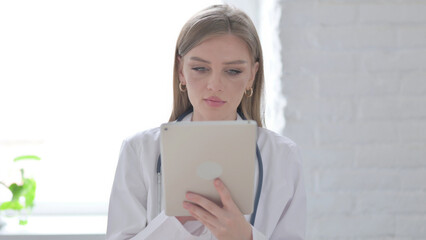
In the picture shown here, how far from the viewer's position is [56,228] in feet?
6.68

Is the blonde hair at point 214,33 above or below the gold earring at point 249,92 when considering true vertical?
above

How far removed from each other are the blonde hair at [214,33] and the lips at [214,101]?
14 cm

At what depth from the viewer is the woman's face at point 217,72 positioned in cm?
Result: 133

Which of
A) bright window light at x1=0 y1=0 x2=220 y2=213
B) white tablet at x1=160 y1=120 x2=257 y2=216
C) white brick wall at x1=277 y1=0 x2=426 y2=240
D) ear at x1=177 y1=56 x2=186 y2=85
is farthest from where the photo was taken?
bright window light at x1=0 y1=0 x2=220 y2=213

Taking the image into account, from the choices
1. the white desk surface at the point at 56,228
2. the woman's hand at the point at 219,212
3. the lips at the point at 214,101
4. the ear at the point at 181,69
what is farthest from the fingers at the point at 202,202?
the white desk surface at the point at 56,228

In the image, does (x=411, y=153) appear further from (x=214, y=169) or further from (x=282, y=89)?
(x=214, y=169)

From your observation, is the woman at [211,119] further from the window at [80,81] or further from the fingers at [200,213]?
the window at [80,81]

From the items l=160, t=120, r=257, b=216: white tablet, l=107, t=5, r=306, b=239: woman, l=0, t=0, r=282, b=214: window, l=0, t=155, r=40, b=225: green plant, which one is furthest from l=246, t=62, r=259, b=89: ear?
l=0, t=155, r=40, b=225: green plant

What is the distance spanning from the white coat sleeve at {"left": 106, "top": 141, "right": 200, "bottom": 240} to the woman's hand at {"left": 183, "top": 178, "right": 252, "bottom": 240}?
0.74 ft

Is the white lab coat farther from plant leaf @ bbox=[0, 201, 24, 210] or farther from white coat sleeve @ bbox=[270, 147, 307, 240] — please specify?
plant leaf @ bbox=[0, 201, 24, 210]

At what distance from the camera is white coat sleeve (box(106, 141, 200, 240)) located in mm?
1389

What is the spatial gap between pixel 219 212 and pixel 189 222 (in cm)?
26

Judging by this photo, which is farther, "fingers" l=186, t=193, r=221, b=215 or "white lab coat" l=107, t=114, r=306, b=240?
"white lab coat" l=107, t=114, r=306, b=240

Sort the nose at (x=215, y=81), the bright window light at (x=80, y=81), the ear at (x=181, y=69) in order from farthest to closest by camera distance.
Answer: the bright window light at (x=80, y=81), the ear at (x=181, y=69), the nose at (x=215, y=81)
